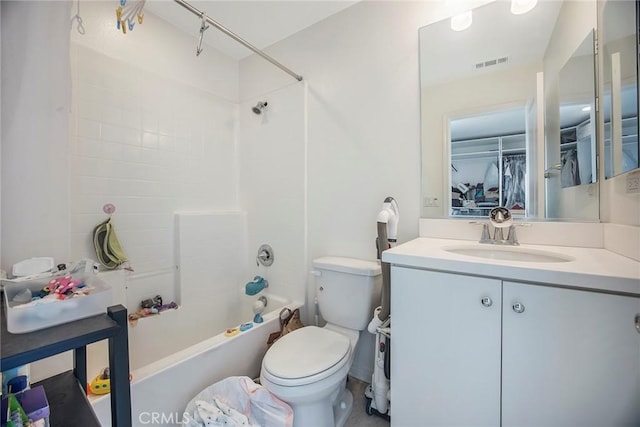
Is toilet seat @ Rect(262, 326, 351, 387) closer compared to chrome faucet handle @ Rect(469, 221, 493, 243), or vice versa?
toilet seat @ Rect(262, 326, 351, 387)

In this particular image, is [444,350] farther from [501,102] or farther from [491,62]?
[491,62]

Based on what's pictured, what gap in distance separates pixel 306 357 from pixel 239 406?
37cm

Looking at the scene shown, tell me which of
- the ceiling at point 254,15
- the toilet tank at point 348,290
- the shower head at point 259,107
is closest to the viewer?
the toilet tank at point 348,290

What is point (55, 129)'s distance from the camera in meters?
1.03

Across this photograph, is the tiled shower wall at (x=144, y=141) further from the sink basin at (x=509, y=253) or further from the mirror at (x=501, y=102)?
the sink basin at (x=509, y=253)

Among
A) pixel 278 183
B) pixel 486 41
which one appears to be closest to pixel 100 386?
pixel 278 183

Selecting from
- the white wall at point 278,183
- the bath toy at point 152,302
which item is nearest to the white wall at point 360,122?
the white wall at point 278,183

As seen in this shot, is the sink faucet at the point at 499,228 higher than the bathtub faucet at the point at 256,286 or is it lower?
higher

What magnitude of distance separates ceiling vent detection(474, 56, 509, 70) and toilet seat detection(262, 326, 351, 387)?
5.22ft

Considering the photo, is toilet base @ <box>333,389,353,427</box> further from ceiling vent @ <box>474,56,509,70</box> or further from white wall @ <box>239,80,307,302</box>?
ceiling vent @ <box>474,56,509,70</box>

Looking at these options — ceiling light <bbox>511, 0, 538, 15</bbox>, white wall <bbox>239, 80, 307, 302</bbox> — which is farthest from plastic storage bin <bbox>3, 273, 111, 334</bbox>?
ceiling light <bbox>511, 0, 538, 15</bbox>

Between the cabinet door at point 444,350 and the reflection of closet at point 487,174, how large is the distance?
0.59 meters

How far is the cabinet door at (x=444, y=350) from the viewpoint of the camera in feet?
2.89

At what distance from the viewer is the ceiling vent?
4.24 ft
